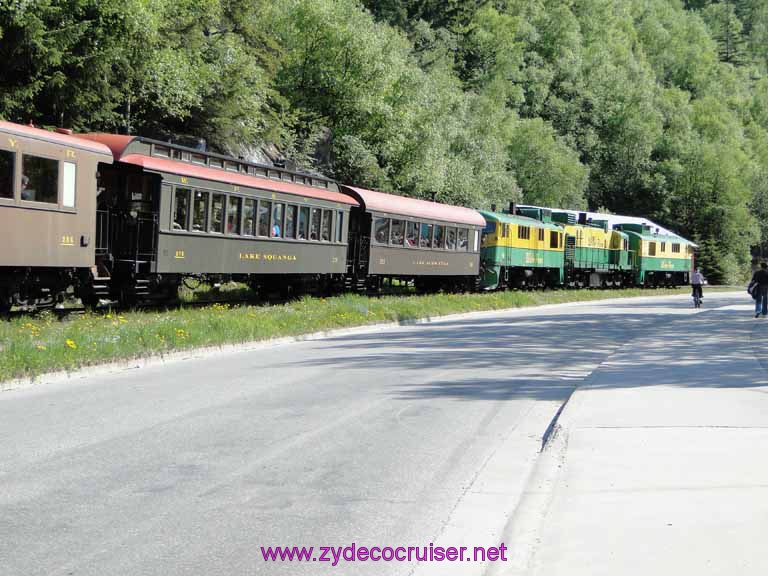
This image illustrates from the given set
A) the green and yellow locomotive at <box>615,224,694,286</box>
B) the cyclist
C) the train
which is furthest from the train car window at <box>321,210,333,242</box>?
the green and yellow locomotive at <box>615,224,694,286</box>

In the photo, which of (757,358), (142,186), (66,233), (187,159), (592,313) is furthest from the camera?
(592,313)

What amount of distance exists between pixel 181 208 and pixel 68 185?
12.0 feet

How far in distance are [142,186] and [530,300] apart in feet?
70.8

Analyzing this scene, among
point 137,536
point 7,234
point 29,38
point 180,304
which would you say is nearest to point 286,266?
point 180,304

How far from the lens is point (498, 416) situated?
11.6 meters

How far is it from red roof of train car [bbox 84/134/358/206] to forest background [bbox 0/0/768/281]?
20.6 ft

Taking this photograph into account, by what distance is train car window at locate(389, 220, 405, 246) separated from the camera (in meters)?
36.0

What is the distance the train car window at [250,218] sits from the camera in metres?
26.1

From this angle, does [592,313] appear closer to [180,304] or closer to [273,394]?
[180,304]

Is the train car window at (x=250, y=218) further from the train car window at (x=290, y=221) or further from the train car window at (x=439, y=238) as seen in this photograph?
the train car window at (x=439, y=238)

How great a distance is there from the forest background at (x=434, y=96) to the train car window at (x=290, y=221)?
7.36m

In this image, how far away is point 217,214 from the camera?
24797 mm

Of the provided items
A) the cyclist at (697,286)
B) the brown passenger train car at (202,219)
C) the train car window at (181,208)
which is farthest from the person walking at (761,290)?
the train car window at (181,208)

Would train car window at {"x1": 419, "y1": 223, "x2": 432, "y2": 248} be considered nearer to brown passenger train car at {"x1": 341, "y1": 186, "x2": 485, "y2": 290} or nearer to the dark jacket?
brown passenger train car at {"x1": 341, "y1": 186, "x2": 485, "y2": 290}
